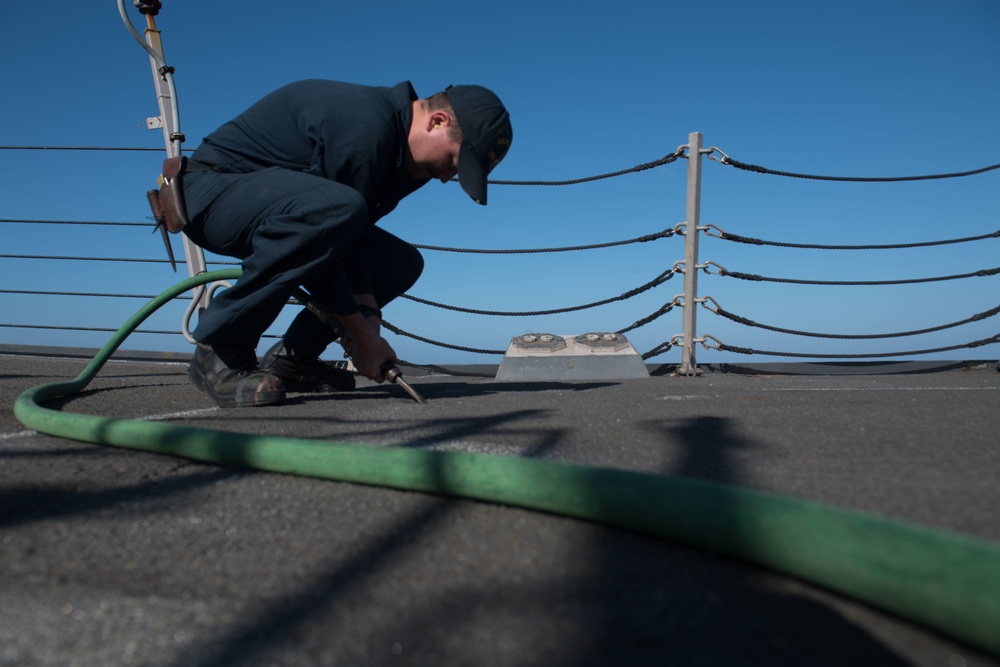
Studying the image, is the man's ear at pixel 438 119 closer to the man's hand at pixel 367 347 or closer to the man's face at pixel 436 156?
the man's face at pixel 436 156

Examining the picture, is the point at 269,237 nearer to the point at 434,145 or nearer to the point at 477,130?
the point at 434,145

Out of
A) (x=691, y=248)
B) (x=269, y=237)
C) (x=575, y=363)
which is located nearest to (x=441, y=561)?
(x=269, y=237)

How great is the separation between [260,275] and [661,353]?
2.42m

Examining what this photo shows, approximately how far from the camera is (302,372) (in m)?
2.53

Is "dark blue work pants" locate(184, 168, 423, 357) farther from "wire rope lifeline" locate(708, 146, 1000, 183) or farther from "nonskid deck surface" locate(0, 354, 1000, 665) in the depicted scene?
"wire rope lifeline" locate(708, 146, 1000, 183)

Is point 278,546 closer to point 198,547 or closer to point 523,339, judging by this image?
point 198,547

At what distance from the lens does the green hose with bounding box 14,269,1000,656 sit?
0.57 m

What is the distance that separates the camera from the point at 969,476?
1.04 meters

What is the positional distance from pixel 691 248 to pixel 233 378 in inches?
98.2

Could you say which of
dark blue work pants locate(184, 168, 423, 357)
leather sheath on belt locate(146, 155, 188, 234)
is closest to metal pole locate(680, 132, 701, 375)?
dark blue work pants locate(184, 168, 423, 357)

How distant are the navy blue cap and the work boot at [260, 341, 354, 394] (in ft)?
2.99

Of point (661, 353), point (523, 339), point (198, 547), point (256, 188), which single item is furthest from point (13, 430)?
point (661, 353)

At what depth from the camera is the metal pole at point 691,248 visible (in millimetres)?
3715

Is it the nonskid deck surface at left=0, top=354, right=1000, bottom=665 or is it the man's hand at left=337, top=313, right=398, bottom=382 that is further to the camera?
the man's hand at left=337, top=313, right=398, bottom=382
